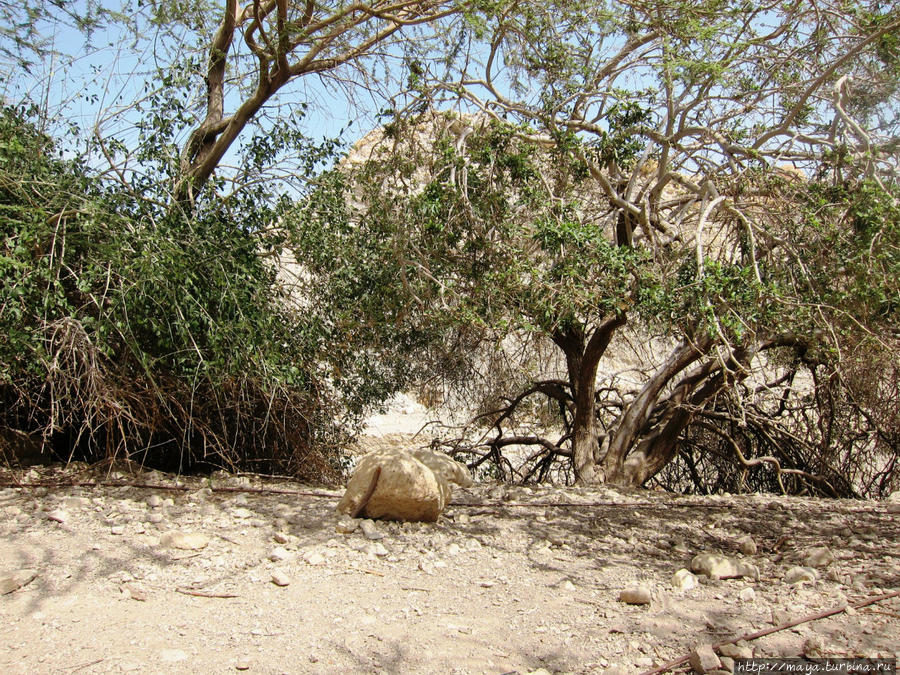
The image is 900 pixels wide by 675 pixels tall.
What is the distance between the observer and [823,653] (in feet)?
8.82

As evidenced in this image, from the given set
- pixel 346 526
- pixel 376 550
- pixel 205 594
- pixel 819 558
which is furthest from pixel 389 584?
pixel 819 558

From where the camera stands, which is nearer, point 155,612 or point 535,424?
point 155,612

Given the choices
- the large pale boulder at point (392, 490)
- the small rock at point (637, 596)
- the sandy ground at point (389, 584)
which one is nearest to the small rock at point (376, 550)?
the sandy ground at point (389, 584)

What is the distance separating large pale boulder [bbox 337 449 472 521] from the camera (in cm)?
422

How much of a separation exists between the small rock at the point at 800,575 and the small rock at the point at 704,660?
3.47 feet

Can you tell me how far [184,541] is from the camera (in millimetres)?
3750

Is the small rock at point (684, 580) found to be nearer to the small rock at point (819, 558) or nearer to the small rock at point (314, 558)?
the small rock at point (819, 558)

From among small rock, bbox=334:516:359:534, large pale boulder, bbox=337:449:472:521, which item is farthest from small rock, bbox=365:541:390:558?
large pale boulder, bbox=337:449:472:521

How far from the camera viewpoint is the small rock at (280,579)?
337 cm

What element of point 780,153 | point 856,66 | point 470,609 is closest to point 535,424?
point 780,153

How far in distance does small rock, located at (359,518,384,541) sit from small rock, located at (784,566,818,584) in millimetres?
2046

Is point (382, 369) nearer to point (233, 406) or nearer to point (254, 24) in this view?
point (233, 406)

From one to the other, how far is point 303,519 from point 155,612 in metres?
1.37

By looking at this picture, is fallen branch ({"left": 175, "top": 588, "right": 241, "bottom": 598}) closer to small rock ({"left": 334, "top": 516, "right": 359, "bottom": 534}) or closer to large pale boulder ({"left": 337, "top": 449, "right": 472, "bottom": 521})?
small rock ({"left": 334, "top": 516, "right": 359, "bottom": 534})
